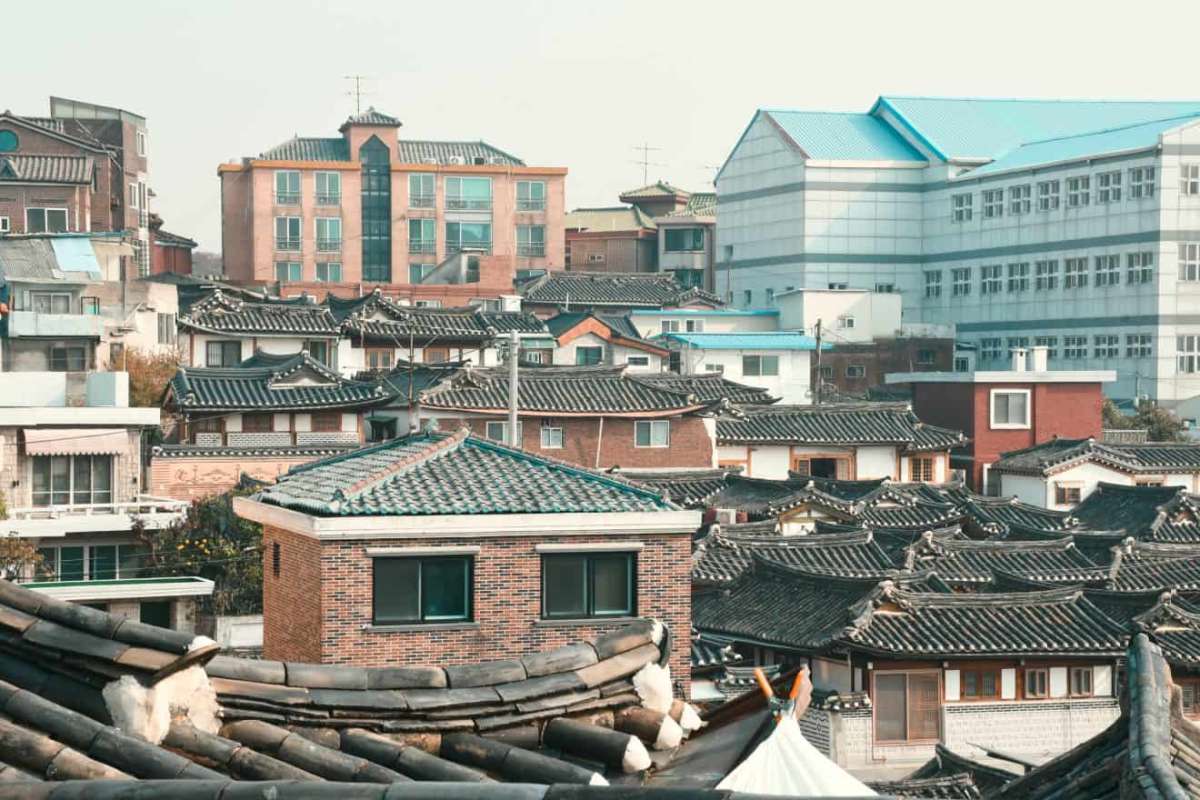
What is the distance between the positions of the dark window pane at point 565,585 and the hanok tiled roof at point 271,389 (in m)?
26.1

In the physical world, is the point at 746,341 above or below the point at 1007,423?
above

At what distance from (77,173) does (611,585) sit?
180ft

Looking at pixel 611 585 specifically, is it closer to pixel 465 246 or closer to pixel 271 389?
pixel 271 389

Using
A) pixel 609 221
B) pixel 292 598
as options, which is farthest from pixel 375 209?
pixel 292 598

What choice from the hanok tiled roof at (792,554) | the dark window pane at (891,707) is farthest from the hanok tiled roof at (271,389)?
the dark window pane at (891,707)

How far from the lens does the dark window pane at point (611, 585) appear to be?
1895 centimetres

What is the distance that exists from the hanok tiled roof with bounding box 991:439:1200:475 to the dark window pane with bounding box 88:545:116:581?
28.8 meters

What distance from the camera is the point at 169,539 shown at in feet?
112

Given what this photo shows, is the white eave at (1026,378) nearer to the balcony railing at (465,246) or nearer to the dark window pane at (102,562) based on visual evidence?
the balcony railing at (465,246)

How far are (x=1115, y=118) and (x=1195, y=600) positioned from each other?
58231 millimetres

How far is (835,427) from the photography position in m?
53.9

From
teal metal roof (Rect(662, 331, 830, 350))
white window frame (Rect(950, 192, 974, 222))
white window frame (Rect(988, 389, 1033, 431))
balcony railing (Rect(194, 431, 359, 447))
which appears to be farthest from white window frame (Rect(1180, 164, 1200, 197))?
balcony railing (Rect(194, 431, 359, 447))

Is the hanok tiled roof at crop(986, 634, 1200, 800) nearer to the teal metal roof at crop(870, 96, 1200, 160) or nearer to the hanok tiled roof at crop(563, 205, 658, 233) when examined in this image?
the teal metal roof at crop(870, 96, 1200, 160)

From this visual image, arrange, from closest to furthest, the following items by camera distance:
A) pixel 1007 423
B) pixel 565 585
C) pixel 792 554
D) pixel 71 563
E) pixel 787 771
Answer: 1. pixel 787 771
2. pixel 565 585
3. pixel 71 563
4. pixel 792 554
5. pixel 1007 423
